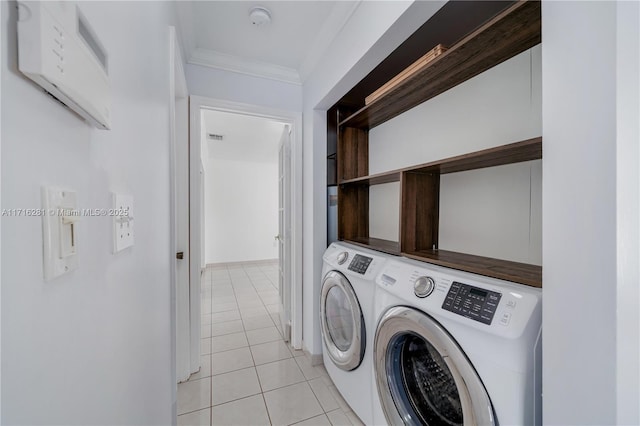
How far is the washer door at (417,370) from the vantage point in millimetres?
899

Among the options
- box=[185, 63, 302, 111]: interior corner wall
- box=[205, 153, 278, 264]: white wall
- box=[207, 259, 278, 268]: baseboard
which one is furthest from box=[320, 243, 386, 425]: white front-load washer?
box=[207, 259, 278, 268]: baseboard

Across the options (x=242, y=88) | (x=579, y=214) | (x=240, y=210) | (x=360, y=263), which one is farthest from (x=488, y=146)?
(x=240, y=210)

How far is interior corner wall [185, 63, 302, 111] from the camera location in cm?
198

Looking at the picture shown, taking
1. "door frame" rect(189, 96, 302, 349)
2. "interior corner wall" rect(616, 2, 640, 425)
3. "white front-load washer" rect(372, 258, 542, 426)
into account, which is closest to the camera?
"interior corner wall" rect(616, 2, 640, 425)

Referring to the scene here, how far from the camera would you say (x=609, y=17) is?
560mm

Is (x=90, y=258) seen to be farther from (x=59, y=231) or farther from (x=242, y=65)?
(x=242, y=65)

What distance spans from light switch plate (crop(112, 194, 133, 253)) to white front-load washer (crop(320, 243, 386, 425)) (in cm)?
105

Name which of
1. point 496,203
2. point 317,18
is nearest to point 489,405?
point 496,203

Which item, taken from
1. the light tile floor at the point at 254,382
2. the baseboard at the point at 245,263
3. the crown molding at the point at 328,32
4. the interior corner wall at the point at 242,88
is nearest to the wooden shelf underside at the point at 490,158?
the crown molding at the point at 328,32

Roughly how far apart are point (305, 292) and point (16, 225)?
2092 mm

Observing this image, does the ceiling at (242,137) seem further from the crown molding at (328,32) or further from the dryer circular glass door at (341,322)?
the dryer circular glass door at (341,322)

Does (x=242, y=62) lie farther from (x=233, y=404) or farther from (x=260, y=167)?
(x=260, y=167)

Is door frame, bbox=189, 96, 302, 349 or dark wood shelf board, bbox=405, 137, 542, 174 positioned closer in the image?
dark wood shelf board, bbox=405, 137, 542, 174

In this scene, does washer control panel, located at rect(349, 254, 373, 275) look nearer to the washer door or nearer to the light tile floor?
the washer door
